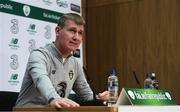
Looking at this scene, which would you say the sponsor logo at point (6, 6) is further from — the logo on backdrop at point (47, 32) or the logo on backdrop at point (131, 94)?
the logo on backdrop at point (131, 94)

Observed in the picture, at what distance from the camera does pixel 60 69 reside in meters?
3.00

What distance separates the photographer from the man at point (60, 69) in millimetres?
2705

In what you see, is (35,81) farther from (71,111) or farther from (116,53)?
(116,53)

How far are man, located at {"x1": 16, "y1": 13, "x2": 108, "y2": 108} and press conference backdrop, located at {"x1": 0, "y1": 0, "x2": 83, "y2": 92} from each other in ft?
3.94

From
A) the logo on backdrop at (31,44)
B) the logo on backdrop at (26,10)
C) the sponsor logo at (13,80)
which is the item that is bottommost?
the sponsor logo at (13,80)

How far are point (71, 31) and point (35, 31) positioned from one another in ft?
5.72

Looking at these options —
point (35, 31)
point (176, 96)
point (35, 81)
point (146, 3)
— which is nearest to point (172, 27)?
point (146, 3)

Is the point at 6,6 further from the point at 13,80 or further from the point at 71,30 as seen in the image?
the point at 71,30

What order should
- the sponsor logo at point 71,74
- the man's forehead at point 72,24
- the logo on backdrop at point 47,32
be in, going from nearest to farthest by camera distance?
the man's forehead at point 72,24, the sponsor logo at point 71,74, the logo on backdrop at point 47,32

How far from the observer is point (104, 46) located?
230 inches

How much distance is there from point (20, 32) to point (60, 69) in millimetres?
1581

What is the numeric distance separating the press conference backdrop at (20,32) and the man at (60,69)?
1.20 meters

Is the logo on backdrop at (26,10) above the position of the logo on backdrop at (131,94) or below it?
above

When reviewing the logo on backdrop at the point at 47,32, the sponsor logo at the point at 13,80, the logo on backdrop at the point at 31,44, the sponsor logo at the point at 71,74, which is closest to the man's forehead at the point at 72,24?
the sponsor logo at the point at 71,74
